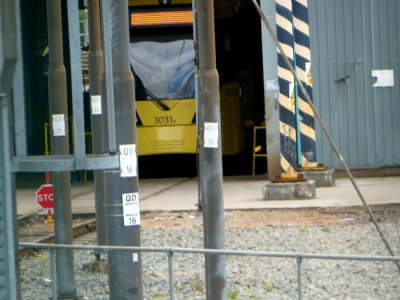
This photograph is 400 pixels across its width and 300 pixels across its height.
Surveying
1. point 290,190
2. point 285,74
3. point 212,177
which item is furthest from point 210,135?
point 285,74

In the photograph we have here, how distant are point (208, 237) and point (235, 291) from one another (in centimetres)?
176

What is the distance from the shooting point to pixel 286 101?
60.4 feet

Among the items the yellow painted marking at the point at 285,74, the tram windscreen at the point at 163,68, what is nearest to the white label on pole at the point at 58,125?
the yellow painted marking at the point at 285,74

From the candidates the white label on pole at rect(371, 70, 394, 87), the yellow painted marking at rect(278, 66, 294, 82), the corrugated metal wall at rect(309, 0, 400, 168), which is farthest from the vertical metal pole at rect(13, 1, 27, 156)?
the white label on pole at rect(371, 70, 394, 87)

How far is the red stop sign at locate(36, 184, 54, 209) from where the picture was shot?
12961mm

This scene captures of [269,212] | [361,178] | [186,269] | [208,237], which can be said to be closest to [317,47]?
[361,178]

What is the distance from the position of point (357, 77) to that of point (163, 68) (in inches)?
170

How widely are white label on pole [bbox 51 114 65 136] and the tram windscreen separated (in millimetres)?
12947

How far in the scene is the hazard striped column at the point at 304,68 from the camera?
19.2 meters

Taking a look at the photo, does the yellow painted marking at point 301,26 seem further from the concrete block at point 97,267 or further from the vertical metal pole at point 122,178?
the vertical metal pole at point 122,178

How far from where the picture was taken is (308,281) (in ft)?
34.4

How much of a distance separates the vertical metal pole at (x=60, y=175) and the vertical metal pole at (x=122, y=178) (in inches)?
75.0

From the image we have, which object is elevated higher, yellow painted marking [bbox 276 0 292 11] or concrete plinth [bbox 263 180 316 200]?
yellow painted marking [bbox 276 0 292 11]

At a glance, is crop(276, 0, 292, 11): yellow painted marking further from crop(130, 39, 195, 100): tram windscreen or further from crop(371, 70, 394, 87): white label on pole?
crop(130, 39, 195, 100): tram windscreen
